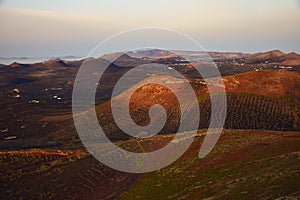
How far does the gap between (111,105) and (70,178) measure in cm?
3386

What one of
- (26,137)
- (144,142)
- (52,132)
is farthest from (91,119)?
(144,142)

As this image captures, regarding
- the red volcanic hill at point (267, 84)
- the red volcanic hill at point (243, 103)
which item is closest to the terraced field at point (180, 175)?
the red volcanic hill at point (243, 103)

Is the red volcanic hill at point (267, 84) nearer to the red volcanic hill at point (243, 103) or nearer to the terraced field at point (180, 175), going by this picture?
the red volcanic hill at point (243, 103)

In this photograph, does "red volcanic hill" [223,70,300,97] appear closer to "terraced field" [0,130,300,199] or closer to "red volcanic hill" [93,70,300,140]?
"red volcanic hill" [93,70,300,140]

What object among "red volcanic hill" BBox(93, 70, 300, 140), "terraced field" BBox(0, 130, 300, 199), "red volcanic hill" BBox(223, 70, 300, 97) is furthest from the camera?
"red volcanic hill" BBox(223, 70, 300, 97)

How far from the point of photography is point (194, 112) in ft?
164

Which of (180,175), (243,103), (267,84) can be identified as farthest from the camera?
(267,84)

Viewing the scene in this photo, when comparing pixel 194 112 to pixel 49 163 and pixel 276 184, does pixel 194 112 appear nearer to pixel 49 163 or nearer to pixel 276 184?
pixel 49 163

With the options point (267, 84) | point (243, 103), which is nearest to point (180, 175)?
point (243, 103)

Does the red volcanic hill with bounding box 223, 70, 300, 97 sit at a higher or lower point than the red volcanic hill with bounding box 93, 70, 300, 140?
higher

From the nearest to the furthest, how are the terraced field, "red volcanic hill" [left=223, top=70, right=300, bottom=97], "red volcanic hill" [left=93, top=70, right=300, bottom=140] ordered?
the terraced field → "red volcanic hill" [left=93, top=70, right=300, bottom=140] → "red volcanic hill" [left=223, top=70, right=300, bottom=97]

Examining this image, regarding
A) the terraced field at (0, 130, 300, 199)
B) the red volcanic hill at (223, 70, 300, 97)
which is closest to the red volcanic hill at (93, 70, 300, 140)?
the red volcanic hill at (223, 70, 300, 97)

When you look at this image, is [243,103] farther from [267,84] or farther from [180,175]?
[180,175]

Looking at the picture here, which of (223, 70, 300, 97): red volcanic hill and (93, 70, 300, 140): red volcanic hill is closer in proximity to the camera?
(93, 70, 300, 140): red volcanic hill
